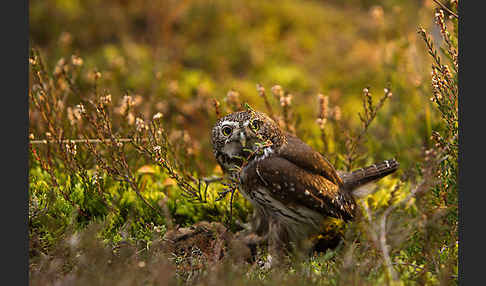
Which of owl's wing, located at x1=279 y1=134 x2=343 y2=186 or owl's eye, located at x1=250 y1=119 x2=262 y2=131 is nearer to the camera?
owl's eye, located at x1=250 y1=119 x2=262 y2=131

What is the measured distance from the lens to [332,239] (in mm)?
3902

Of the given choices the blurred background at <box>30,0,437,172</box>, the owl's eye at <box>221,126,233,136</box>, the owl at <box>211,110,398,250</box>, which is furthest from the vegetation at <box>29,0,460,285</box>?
the owl's eye at <box>221,126,233,136</box>

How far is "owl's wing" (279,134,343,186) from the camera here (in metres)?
3.56

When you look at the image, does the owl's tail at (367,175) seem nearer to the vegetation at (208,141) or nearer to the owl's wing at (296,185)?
the vegetation at (208,141)

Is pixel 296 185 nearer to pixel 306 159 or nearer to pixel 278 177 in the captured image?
pixel 278 177

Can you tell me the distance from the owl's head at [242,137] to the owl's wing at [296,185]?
0.11 metres

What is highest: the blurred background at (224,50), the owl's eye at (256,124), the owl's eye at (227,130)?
the owl's eye at (256,124)

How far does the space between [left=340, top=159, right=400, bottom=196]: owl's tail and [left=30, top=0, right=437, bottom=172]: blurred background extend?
2.73 m

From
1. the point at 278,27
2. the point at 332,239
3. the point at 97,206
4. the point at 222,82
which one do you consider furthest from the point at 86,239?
the point at 278,27

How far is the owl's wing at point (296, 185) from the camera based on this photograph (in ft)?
11.1

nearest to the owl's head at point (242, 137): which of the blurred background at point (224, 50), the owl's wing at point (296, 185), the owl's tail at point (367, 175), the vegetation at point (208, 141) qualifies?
the owl's wing at point (296, 185)

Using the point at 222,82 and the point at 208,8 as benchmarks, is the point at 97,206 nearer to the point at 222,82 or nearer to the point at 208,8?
the point at 222,82

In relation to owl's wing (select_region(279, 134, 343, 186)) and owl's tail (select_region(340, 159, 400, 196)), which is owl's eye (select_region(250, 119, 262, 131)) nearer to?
owl's wing (select_region(279, 134, 343, 186))

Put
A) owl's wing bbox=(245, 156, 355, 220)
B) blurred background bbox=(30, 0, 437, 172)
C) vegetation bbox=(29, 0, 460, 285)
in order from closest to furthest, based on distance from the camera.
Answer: vegetation bbox=(29, 0, 460, 285), owl's wing bbox=(245, 156, 355, 220), blurred background bbox=(30, 0, 437, 172)
